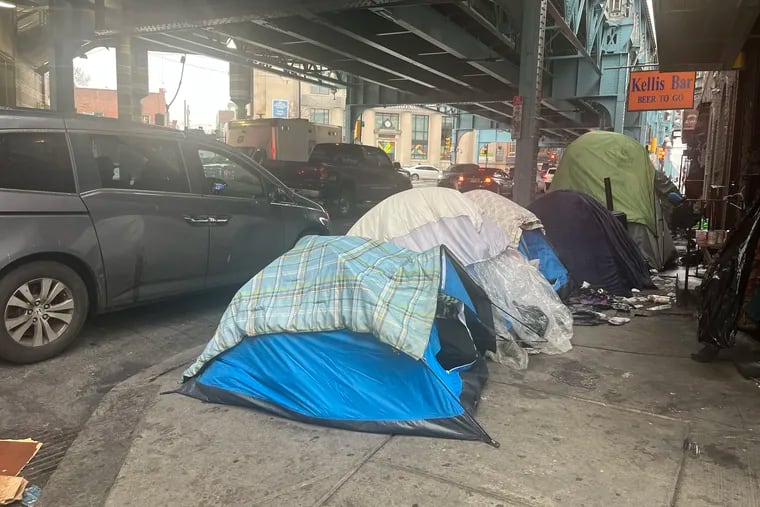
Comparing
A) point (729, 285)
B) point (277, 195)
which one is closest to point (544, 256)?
point (729, 285)

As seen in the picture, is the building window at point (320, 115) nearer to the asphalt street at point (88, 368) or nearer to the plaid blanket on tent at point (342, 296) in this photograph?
the asphalt street at point (88, 368)

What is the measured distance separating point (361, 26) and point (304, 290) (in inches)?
540

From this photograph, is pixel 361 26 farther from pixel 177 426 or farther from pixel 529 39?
pixel 177 426

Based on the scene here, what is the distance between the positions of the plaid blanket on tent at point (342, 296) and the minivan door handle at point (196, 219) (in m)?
1.95

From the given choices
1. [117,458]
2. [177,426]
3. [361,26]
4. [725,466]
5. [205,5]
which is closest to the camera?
[725,466]

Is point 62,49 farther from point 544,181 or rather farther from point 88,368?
point 544,181

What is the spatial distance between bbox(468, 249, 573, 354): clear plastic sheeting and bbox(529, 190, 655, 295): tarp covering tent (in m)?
A: 2.04

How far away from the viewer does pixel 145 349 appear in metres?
5.10

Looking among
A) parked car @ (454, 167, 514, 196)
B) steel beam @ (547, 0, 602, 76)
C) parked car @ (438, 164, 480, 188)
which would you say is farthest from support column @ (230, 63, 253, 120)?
steel beam @ (547, 0, 602, 76)

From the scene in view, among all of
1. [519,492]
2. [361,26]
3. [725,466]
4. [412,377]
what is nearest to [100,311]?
[412,377]

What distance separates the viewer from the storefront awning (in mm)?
6324

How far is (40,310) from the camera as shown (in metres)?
4.51

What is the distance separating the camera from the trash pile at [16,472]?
275cm

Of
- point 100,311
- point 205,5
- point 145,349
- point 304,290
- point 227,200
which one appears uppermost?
point 205,5
